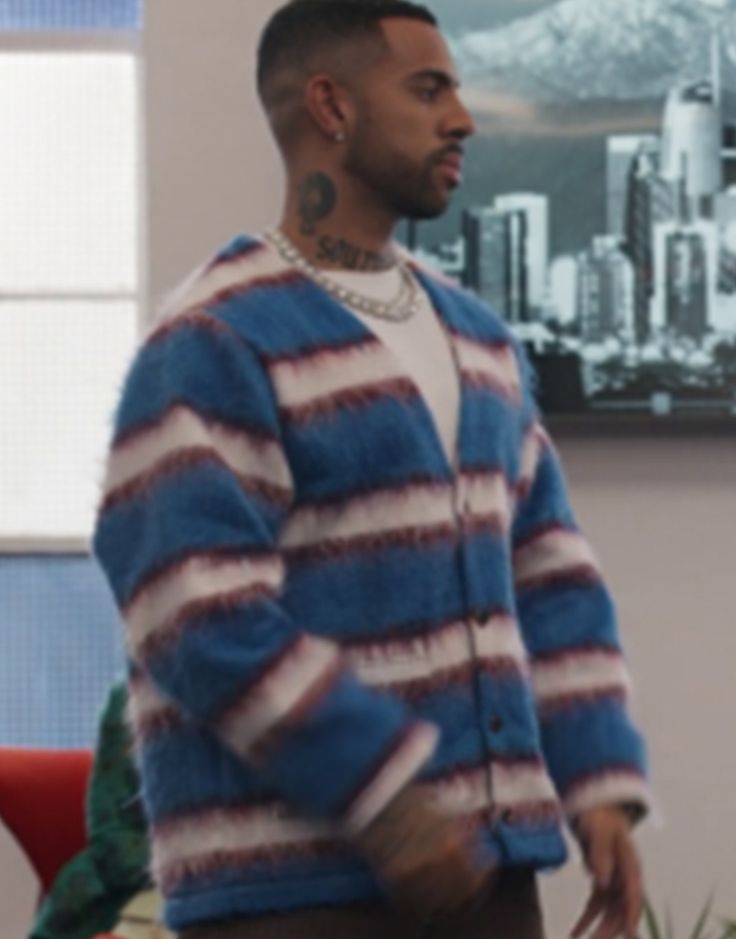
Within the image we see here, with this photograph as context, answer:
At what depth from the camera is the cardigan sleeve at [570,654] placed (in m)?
1.72

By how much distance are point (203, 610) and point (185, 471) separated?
0.31 feet

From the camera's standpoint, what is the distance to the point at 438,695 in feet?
5.23

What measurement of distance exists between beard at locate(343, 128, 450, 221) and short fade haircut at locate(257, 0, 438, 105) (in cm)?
8

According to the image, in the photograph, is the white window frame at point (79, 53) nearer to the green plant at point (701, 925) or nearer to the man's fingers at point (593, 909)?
the green plant at point (701, 925)

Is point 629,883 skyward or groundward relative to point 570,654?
groundward

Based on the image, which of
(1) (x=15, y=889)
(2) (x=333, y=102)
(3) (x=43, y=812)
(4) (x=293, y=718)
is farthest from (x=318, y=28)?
(1) (x=15, y=889)

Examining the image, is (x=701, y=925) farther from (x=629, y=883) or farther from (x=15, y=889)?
(x=629, y=883)

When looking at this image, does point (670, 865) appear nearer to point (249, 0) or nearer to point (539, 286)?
point (539, 286)

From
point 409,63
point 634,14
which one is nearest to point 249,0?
point 634,14

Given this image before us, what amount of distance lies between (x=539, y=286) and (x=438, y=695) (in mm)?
2493

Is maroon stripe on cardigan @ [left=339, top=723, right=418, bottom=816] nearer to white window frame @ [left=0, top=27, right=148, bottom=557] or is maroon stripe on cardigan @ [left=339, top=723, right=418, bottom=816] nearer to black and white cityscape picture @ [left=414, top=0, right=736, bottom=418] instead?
black and white cityscape picture @ [left=414, top=0, right=736, bottom=418]

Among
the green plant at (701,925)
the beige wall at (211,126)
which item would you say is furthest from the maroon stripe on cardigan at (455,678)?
the beige wall at (211,126)

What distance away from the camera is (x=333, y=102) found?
1.72 meters

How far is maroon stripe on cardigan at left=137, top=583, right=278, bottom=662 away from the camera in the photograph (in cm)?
151
